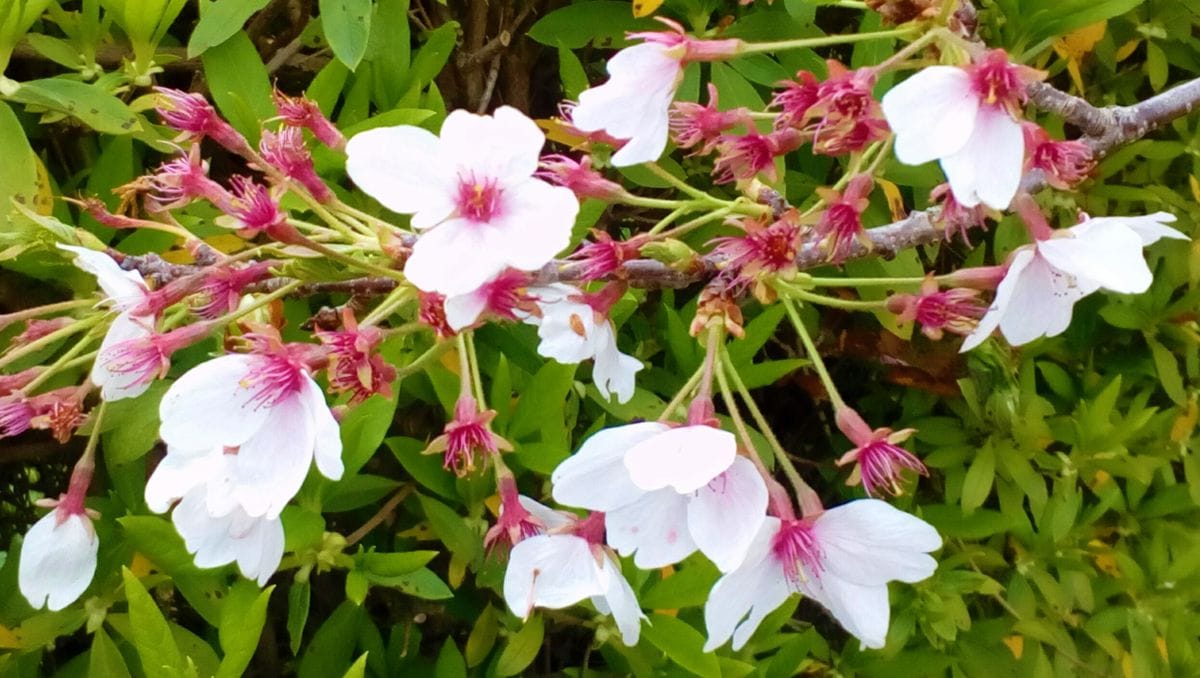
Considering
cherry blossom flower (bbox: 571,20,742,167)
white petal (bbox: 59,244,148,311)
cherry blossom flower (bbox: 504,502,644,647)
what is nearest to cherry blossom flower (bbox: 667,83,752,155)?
cherry blossom flower (bbox: 571,20,742,167)

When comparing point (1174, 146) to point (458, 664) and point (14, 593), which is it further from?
point (14, 593)

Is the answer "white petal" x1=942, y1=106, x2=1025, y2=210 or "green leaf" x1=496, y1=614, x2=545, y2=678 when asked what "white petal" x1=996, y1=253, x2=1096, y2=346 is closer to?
"white petal" x1=942, y1=106, x2=1025, y2=210

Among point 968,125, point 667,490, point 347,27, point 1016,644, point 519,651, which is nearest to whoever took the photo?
point 968,125

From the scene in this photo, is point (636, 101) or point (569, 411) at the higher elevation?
point (636, 101)

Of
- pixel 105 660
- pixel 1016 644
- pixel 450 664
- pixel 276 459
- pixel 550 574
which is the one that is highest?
pixel 276 459

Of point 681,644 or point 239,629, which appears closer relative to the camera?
point 239,629

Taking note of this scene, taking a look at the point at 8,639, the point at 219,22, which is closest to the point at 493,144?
the point at 219,22

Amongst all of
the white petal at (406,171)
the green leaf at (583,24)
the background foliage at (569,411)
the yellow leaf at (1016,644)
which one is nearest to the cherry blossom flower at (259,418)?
the white petal at (406,171)

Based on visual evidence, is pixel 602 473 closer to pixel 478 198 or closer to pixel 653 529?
pixel 653 529
